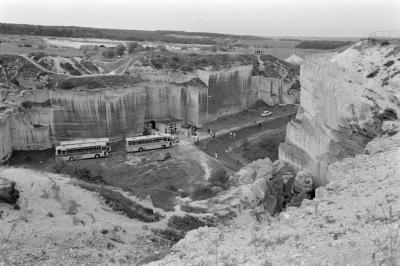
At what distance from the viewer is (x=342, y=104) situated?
23.7 metres

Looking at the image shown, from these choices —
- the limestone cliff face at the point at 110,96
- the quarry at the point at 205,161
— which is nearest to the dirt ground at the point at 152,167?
the quarry at the point at 205,161

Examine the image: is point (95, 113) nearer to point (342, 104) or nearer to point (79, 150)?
point (79, 150)

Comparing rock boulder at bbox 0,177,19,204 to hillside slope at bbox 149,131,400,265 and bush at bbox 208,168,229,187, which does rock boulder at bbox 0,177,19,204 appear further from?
bush at bbox 208,168,229,187

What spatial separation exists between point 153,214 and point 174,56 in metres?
34.3

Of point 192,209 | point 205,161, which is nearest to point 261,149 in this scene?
point 205,161

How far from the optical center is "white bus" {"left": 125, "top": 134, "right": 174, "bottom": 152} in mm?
36281

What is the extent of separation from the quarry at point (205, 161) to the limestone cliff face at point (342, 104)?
91mm

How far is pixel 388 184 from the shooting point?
39.0ft

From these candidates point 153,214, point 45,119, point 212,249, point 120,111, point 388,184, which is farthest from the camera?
point 120,111

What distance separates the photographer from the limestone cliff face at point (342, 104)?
70.7 feet

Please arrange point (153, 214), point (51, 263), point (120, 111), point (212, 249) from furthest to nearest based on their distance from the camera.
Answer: point (120, 111), point (153, 214), point (51, 263), point (212, 249)

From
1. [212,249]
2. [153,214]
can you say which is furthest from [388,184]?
[153,214]

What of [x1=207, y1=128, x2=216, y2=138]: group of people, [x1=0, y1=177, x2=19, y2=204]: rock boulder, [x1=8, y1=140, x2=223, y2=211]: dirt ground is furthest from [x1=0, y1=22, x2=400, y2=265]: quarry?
[x1=207, y1=128, x2=216, y2=138]: group of people

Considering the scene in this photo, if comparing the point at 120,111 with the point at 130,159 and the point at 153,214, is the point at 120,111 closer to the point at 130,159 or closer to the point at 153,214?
the point at 130,159
